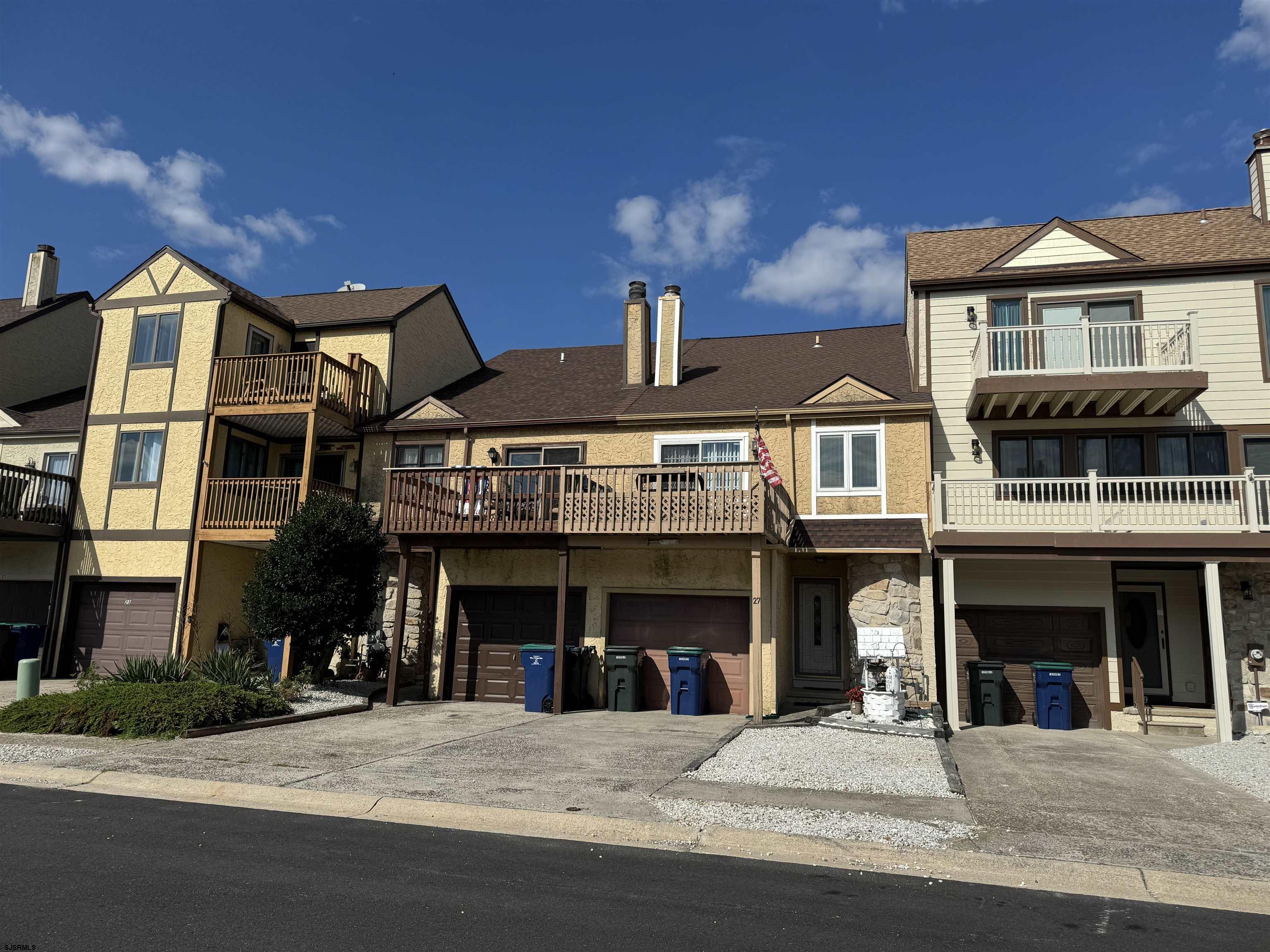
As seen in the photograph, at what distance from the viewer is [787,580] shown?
1680 cm

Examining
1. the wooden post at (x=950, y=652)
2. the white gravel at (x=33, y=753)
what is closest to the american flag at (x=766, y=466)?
the wooden post at (x=950, y=652)

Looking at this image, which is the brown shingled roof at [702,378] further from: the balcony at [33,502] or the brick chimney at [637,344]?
the balcony at [33,502]

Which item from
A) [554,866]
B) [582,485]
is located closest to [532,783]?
[554,866]

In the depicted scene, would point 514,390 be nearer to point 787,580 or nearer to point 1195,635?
point 787,580

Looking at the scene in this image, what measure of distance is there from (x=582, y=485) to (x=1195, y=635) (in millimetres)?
11695

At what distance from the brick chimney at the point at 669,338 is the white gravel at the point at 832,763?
356 inches

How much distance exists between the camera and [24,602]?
19.1 metres

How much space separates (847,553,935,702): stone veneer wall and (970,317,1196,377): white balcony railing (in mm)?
3807

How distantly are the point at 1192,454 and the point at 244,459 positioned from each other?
19.5 m

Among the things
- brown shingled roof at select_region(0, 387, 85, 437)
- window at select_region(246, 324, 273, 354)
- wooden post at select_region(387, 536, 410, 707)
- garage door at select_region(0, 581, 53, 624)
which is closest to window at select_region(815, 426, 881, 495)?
wooden post at select_region(387, 536, 410, 707)

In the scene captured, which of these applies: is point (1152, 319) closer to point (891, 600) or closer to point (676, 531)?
point (891, 600)

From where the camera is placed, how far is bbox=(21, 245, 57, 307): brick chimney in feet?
77.3

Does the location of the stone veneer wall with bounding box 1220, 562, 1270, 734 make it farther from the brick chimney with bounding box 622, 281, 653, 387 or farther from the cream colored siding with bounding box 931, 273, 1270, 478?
the brick chimney with bounding box 622, 281, 653, 387

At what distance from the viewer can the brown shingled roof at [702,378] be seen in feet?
57.1
